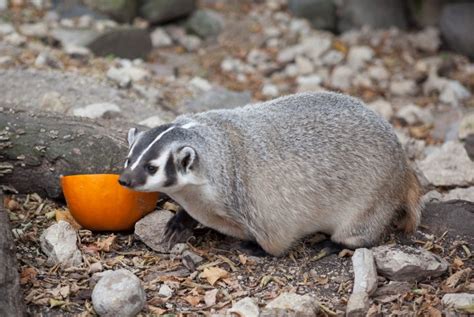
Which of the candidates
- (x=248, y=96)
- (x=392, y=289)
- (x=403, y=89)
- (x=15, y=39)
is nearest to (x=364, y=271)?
(x=392, y=289)

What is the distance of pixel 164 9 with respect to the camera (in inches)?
488

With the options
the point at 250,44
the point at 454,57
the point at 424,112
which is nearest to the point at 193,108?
the point at 424,112

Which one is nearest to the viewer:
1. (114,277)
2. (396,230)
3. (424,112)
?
(114,277)

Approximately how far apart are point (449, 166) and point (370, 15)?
6.55 meters

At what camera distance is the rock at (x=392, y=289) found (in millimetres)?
4949

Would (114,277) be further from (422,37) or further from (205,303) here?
(422,37)

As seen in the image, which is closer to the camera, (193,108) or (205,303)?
(205,303)

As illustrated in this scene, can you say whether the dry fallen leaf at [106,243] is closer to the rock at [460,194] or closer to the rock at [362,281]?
the rock at [362,281]

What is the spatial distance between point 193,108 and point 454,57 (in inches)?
226

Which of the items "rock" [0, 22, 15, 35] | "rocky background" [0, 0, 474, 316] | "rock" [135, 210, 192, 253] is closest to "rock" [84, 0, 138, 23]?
"rocky background" [0, 0, 474, 316]

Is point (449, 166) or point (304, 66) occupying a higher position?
point (449, 166)

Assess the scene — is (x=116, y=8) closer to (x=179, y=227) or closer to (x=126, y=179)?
(x=179, y=227)

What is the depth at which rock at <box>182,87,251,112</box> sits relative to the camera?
871 centimetres

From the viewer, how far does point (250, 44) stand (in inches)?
490
